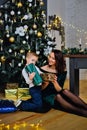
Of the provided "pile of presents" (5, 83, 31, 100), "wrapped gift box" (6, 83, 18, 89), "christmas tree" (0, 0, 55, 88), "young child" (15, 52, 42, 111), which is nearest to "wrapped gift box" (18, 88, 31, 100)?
"pile of presents" (5, 83, 31, 100)

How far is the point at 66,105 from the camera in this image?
316cm

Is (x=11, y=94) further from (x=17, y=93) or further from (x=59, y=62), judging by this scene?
(x=59, y=62)

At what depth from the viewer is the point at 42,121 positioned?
9.12 ft

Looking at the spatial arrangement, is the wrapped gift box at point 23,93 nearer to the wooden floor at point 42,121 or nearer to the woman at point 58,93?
the woman at point 58,93

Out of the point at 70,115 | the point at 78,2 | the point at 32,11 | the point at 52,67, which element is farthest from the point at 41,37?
the point at 78,2

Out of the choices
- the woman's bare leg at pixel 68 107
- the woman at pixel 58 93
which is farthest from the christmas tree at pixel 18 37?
the woman's bare leg at pixel 68 107

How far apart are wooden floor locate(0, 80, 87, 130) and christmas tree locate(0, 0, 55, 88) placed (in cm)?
119

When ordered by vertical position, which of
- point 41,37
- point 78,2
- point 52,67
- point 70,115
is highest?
point 78,2

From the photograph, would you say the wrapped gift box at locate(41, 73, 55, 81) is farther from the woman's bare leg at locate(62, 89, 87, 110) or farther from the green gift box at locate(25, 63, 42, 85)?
the woman's bare leg at locate(62, 89, 87, 110)

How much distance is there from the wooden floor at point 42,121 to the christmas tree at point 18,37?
119 cm

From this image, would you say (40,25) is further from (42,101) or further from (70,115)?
(70,115)

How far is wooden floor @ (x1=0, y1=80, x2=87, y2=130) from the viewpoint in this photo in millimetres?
2555

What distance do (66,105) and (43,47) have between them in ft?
4.61

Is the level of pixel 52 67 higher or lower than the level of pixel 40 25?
lower
